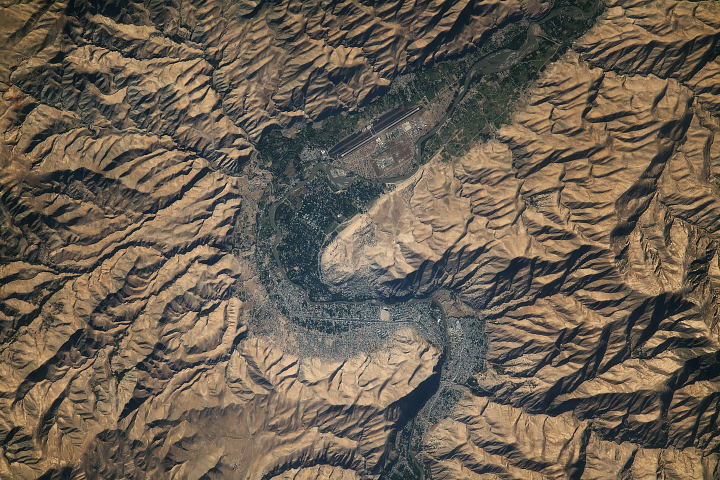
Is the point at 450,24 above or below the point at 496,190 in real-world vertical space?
above

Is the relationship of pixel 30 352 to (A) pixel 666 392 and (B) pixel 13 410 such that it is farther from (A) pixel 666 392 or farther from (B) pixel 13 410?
(A) pixel 666 392

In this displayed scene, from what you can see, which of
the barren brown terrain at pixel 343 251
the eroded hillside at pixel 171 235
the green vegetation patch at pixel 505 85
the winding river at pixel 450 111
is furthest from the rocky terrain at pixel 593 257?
the eroded hillside at pixel 171 235

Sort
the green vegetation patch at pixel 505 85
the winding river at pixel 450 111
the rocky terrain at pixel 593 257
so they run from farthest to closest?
the winding river at pixel 450 111, the green vegetation patch at pixel 505 85, the rocky terrain at pixel 593 257

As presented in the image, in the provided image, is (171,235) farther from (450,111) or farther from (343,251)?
(450,111)

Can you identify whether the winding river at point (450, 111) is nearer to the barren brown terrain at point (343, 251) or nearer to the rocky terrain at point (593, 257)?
the barren brown terrain at point (343, 251)

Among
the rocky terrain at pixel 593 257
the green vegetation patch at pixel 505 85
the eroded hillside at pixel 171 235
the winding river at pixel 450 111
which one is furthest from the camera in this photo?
the winding river at pixel 450 111

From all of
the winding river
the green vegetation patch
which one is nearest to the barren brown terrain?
the winding river

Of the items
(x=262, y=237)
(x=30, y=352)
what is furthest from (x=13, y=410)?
(x=262, y=237)
